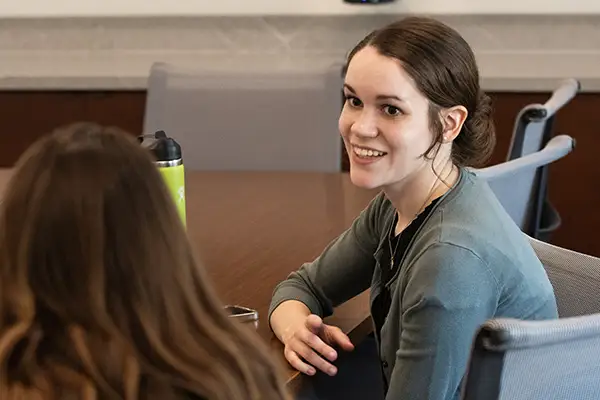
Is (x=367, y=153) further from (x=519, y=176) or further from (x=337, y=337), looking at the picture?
(x=519, y=176)

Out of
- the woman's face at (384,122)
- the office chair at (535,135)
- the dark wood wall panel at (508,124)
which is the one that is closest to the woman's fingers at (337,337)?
the woman's face at (384,122)

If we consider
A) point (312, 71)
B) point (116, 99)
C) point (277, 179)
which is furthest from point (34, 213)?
point (116, 99)

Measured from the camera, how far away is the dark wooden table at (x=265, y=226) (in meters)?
1.44

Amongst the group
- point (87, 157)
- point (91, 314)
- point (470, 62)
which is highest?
point (470, 62)

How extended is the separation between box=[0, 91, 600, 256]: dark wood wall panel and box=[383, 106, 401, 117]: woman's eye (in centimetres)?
160

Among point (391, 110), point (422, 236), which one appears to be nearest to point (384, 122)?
point (391, 110)

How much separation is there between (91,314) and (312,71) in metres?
1.67

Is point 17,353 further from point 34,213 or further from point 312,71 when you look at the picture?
point 312,71

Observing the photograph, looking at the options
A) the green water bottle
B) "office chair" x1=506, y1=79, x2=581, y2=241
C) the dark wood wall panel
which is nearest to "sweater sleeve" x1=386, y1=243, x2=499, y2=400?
the green water bottle

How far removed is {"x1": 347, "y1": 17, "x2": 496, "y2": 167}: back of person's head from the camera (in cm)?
132

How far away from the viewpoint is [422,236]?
129 cm

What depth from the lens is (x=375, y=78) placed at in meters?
1.32

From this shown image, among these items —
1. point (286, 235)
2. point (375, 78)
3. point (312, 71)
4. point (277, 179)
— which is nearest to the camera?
point (375, 78)

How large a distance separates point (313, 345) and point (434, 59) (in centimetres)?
41
